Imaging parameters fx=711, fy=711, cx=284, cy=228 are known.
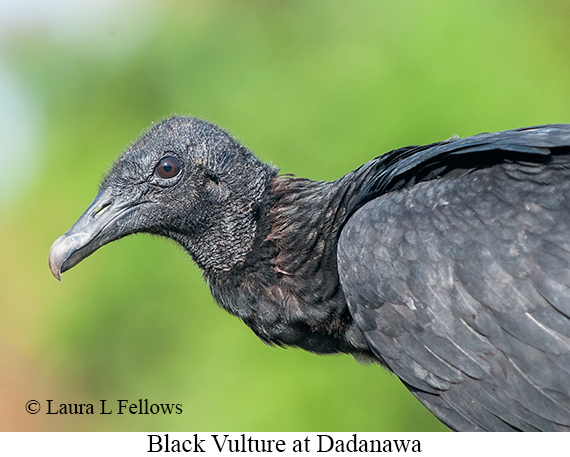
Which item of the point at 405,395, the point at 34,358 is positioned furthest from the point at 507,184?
the point at 34,358

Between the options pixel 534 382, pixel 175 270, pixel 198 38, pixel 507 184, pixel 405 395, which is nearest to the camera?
pixel 534 382

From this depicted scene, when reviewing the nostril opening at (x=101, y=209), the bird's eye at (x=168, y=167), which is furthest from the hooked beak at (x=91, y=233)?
the bird's eye at (x=168, y=167)

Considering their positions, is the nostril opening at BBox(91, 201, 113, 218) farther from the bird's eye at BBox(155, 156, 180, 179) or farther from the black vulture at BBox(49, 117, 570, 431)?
the bird's eye at BBox(155, 156, 180, 179)

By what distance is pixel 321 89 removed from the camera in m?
7.39

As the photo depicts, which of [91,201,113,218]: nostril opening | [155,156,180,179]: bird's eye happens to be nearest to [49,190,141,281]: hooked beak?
[91,201,113,218]: nostril opening

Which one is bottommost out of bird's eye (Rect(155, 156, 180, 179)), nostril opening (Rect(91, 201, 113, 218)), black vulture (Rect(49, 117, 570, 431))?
black vulture (Rect(49, 117, 570, 431))

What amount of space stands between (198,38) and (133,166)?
452cm

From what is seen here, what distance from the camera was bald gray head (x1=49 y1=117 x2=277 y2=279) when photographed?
3701 mm

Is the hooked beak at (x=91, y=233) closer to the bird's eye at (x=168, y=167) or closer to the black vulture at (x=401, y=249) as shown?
the black vulture at (x=401, y=249)

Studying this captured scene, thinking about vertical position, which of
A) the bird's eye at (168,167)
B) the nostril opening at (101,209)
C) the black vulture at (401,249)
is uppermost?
the bird's eye at (168,167)

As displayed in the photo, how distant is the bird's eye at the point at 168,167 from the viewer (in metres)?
3.72

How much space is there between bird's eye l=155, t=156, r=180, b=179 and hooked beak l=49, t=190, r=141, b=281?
0.22 metres

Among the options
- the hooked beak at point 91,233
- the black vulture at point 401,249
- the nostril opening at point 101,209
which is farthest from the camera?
the nostril opening at point 101,209

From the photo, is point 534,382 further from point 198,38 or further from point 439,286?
point 198,38
